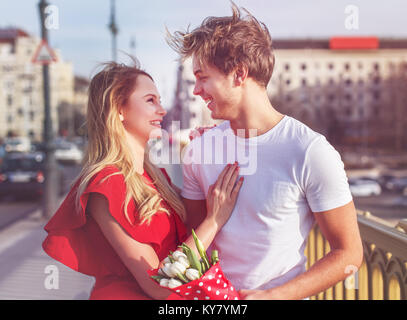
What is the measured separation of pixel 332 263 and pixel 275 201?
246 mm

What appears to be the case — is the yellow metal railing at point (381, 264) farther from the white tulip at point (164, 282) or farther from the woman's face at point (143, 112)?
the woman's face at point (143, 112)

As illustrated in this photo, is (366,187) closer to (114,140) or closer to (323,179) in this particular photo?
(114,140)

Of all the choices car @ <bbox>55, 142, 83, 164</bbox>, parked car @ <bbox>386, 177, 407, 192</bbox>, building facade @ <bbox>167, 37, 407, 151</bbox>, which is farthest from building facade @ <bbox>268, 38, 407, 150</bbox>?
car @ <bbox>55, 142, 83, 164</bbox>

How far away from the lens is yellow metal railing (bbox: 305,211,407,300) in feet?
7.00

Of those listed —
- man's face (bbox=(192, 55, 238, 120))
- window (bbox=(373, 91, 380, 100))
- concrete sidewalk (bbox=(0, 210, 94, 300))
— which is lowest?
window (bbox=(373, 91, 380, 100))

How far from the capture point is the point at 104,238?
1.83 metres

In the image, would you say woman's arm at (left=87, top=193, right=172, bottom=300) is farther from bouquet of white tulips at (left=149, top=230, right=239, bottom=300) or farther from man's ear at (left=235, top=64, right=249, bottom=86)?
man's ear at (left=235, top=64, right=249, bottom=86)

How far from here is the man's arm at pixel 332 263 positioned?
1533 millimetres

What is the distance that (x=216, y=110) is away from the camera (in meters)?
1.75

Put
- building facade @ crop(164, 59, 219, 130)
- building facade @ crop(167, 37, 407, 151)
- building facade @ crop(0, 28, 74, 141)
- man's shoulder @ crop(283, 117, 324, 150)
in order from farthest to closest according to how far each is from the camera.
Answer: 1. building facade @ crop(0, 28, 74, 141)
2. building facade @ crop(167, 37, 407, 151)
3. building facade @ crop(164, 59, 219, 130)
4. man's shoulder @ crop(283, 117, 324, 150)

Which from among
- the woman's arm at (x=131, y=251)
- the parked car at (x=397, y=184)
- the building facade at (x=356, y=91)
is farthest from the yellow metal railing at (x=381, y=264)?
the building facade at (x=356, y=91)

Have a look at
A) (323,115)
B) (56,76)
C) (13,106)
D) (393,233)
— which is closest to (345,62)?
(323,115)

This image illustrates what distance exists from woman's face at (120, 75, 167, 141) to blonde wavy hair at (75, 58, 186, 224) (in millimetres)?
25
